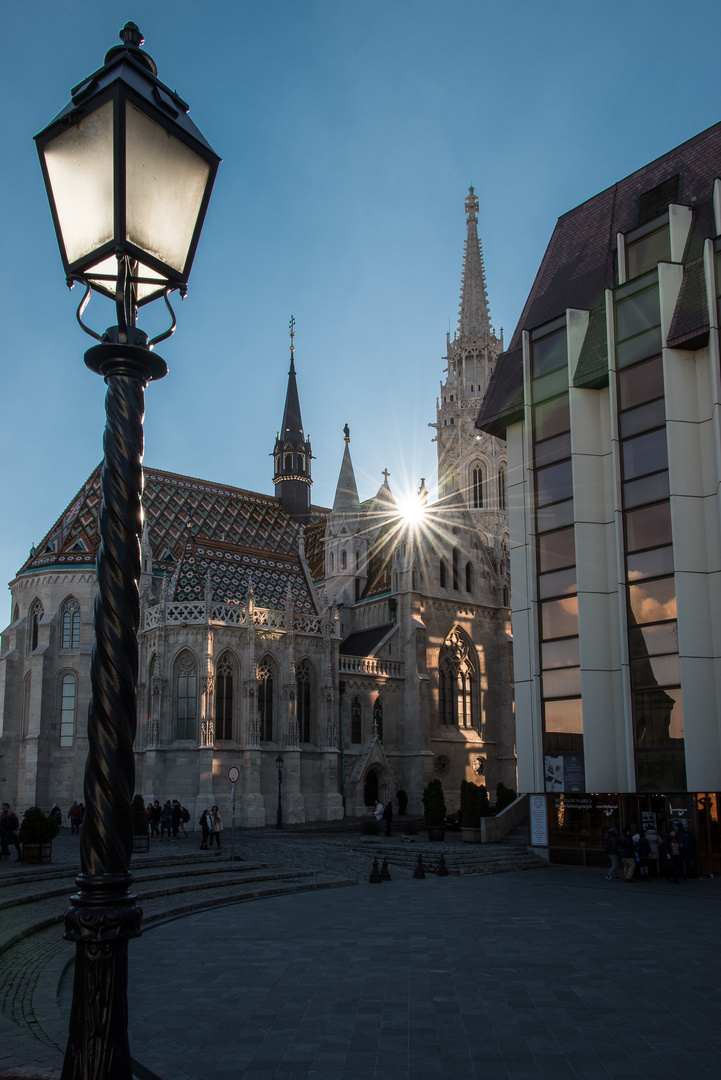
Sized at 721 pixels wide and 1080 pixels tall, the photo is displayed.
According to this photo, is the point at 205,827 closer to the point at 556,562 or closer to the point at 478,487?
the point at 556,562

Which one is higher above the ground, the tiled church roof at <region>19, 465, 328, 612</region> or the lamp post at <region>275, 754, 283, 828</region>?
the tiled church roof at <region>19, 465, 328, 612</region>

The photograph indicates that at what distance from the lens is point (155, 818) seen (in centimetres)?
3378

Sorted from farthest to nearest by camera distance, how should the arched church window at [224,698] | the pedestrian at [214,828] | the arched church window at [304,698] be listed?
the arched church window at [304,698]
the arched church window at [224,698]
the pedestrian at [214,828]

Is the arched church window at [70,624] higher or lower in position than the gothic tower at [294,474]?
lower

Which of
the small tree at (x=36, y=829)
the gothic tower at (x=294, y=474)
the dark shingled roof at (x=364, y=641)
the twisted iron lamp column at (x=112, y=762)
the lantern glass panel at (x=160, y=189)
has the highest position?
the gothic tower at (x=294, y=474)

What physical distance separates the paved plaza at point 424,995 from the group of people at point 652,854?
4846 millimetres

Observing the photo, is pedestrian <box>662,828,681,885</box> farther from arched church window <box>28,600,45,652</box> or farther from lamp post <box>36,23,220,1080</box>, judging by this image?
arched church window <box>28,600,45,652</box>

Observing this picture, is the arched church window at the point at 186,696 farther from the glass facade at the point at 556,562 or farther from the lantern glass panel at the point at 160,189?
the lantern glass panel at the point at 160,189

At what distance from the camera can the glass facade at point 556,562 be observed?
25.7 metres

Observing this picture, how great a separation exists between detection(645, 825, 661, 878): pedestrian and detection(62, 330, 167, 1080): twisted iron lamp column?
1999cm

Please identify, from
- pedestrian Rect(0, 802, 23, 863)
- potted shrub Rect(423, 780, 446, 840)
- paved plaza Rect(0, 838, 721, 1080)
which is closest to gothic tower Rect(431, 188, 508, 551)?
potted shrub Rect(423, 780, 446, 840)

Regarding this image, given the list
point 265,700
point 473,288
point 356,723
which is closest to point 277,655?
point 265,700

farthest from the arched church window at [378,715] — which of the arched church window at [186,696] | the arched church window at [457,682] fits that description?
the arched church window at [186,696]

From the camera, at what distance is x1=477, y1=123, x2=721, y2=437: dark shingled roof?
24.5 meters
